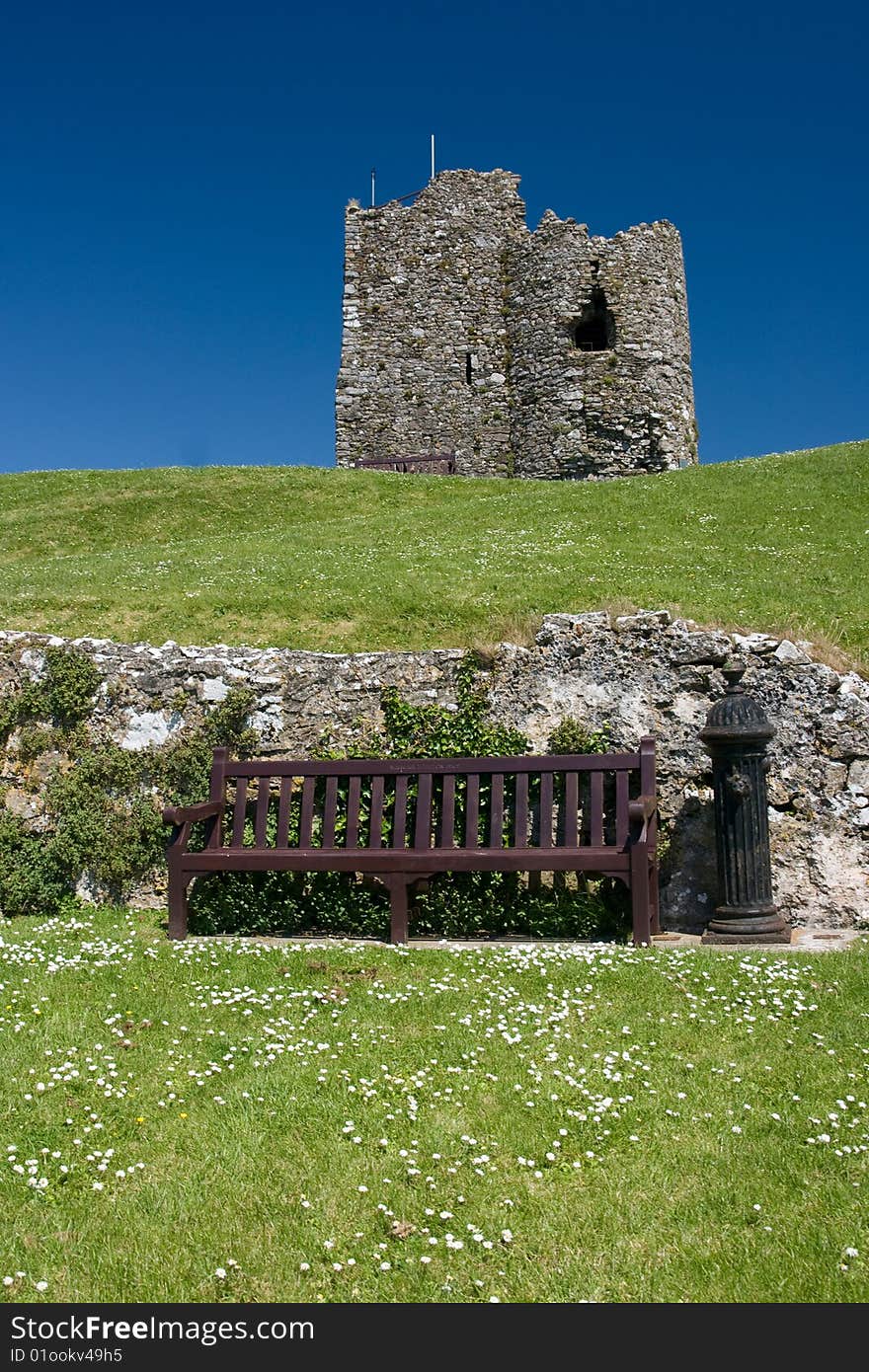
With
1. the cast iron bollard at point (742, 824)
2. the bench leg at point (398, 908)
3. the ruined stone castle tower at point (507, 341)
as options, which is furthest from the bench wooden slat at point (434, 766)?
the ruined stone castle tower at point (507, 341)

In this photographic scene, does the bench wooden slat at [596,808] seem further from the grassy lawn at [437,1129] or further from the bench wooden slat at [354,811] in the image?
the bench wooden slat at [354,811]

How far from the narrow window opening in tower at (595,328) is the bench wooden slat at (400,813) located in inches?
850

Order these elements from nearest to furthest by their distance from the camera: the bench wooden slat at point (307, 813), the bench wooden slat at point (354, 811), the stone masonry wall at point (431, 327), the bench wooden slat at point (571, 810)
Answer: the bench wooden slat at point (571, 810) < the bench wooden slat at point (354, 811) < the bench wooden slat at point (307, 813) < the stone masonry wall at point (431, 327)

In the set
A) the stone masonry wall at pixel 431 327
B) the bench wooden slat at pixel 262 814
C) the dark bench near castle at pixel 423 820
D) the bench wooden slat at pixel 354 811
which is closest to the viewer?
the dark bench near castle at pixel 423 820

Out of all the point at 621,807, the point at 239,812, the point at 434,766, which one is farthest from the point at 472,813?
the point at 239,812

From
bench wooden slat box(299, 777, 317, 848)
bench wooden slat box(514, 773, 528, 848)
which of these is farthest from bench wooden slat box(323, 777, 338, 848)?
bench wooden slat box(514, 773, 528, 848)

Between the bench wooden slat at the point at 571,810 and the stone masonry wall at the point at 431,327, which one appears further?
the stone masonry wall at the point at 431,327

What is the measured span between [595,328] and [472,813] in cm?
2330

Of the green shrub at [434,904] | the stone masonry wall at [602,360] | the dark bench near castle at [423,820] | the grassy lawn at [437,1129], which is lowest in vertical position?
the grassy lawn at [437,1129]

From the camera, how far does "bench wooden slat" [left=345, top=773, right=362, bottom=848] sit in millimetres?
7988

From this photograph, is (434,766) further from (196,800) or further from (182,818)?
(196,800)

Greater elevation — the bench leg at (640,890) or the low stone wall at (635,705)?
the low stone wall at (635,705)

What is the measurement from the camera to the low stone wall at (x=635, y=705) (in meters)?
8.00
